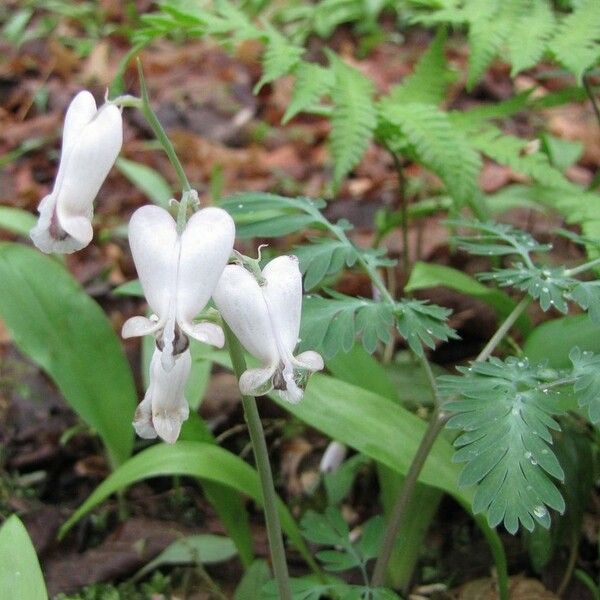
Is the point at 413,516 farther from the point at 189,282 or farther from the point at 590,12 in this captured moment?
the point at 590,12

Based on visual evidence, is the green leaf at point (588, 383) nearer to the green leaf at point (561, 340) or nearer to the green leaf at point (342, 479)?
the green leaf at point (561, 340)

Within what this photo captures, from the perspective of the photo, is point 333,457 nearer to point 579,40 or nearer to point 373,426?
point 373,426

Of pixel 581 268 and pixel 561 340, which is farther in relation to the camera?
pixel 561 340

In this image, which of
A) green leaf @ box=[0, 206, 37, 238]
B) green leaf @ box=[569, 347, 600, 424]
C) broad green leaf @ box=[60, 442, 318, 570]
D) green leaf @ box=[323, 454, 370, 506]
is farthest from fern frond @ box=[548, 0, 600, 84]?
green leaf @ box=[0, 206, 37, 238]

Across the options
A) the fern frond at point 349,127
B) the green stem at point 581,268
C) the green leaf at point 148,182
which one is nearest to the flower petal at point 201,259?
the green stem at point 581,268

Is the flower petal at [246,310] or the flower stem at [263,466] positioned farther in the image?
the flower stem at [263,466]

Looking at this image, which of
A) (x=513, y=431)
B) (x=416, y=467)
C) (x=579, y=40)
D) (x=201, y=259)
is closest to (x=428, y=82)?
(x=579, y=40)

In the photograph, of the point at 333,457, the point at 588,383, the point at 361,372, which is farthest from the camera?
the point at 333,457

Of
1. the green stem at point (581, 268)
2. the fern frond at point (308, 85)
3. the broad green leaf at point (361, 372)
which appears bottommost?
the broad green leaf at point (361, 372)
